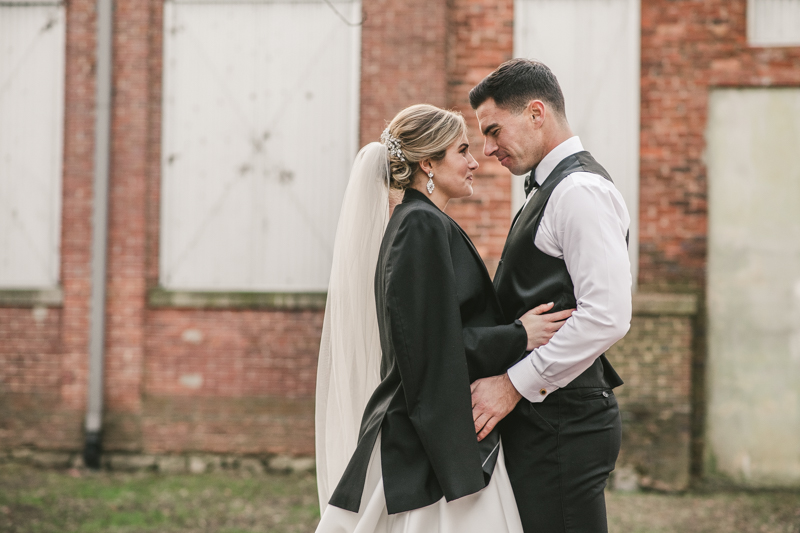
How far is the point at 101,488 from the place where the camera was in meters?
5.96

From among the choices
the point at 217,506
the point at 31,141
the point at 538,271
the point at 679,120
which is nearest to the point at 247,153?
the point at 31,141

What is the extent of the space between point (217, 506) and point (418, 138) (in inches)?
159

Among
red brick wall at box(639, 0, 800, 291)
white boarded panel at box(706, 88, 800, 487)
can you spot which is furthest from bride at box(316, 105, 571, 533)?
white boarded panel at box(706, 88, 800, 487)

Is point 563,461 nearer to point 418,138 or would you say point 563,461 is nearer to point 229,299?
point 418,138

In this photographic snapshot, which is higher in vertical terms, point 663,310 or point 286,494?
point 663,310

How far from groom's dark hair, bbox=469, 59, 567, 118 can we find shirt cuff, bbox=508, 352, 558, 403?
0.98 meters

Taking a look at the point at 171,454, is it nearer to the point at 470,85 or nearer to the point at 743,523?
the point at 470,85

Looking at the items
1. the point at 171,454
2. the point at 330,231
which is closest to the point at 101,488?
the point at 171,454

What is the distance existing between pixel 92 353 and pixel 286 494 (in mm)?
2314

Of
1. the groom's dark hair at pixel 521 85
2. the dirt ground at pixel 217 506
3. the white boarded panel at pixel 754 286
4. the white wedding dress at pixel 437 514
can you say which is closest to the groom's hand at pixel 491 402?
the white wedding dress at pixel 437 514

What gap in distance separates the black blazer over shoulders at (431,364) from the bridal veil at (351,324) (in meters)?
0.42

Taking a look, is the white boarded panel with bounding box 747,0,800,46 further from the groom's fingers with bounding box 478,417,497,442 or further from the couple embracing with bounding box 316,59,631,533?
the groom's fingers with bounding box 478,417,497,442

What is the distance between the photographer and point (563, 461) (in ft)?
7.84

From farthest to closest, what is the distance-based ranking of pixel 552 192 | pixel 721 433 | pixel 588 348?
pixel 721 433 → pixel 552 192 → pixel 588 348
